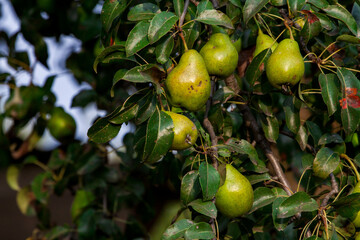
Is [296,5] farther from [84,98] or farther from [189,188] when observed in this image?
[84,98]

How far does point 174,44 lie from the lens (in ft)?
2.89

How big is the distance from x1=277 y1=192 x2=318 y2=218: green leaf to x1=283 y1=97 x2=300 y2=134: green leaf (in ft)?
0.65

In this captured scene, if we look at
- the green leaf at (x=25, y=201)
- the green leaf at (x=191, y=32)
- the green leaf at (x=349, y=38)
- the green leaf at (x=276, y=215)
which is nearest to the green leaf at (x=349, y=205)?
the green leaf at (x=276, y=215)

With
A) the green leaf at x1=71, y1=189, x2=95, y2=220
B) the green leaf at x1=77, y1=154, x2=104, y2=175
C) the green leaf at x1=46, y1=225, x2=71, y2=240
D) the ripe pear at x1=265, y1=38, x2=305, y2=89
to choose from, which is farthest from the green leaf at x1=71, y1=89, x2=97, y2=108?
the ripe pear at x1=265, y1=38, x2=305, y2=89

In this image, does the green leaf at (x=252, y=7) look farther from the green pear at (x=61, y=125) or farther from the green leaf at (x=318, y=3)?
the green pear at (x=61, y=125)

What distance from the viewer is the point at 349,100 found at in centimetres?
89

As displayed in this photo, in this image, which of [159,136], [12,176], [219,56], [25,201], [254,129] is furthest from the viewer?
[12,176]

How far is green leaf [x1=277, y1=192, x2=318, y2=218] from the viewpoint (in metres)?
0.83

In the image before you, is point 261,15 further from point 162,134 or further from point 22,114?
point 22,114

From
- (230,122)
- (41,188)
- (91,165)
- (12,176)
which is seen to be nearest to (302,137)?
(230,122)

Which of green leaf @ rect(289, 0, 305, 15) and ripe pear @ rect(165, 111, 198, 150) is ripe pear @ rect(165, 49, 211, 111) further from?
green leaf @ rect(289, 0, 305, 15)

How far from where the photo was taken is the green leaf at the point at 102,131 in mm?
843

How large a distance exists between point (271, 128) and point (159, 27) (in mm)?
395

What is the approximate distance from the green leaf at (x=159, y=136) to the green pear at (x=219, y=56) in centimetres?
16
